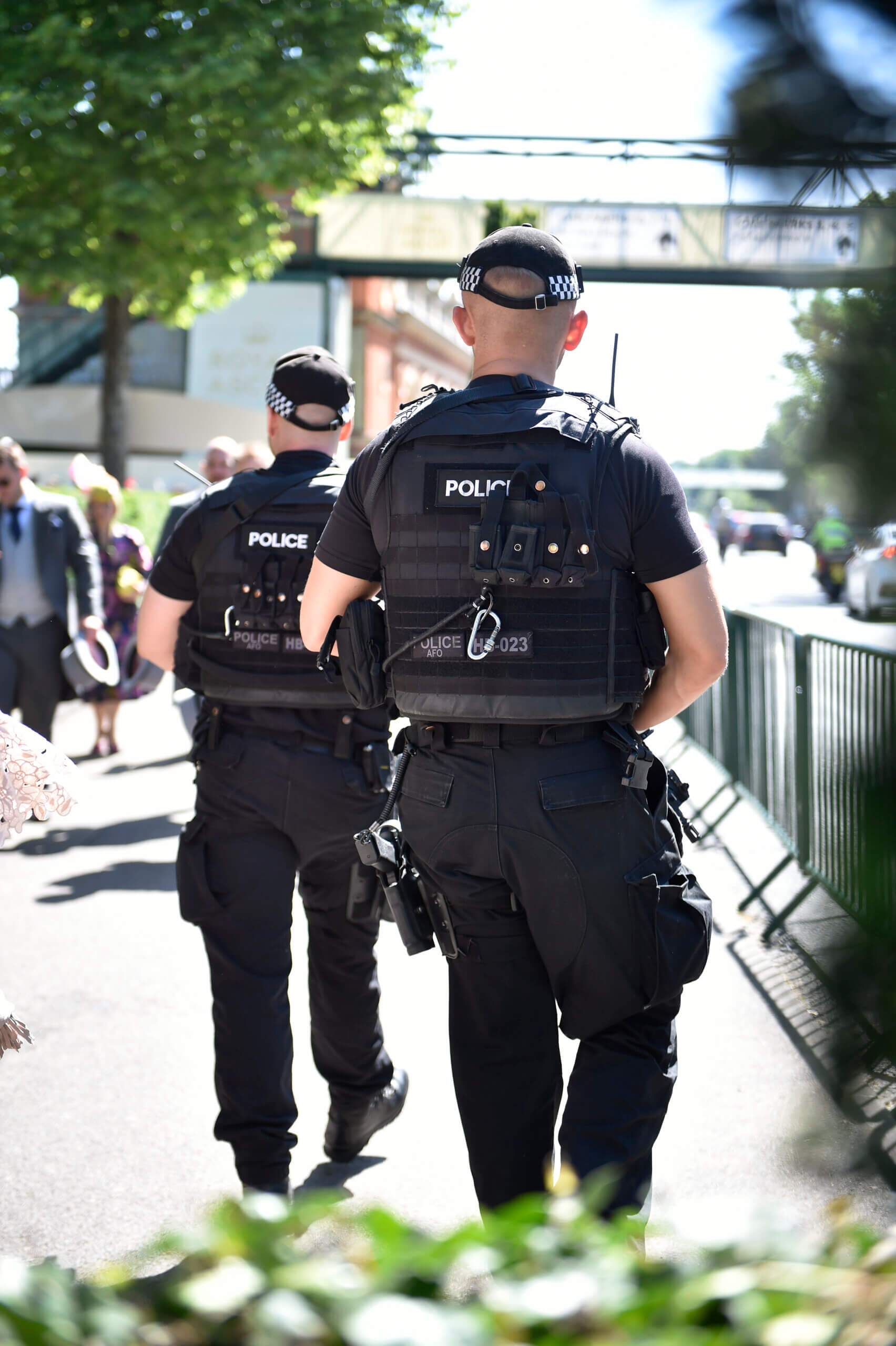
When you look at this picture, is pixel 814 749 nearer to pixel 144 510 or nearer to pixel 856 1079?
pixel 856 1079

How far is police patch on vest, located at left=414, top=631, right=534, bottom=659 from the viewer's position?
105 inches

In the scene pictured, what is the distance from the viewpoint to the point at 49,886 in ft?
22.0

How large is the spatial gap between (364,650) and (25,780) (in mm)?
757

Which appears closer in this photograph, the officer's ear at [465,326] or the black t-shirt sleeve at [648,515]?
the black t-shirt sleeve at [648,515]

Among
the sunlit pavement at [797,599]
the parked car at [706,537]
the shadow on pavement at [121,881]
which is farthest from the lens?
the shadow on pavement at [121,881]

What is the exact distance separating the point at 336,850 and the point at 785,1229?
2.50 meters

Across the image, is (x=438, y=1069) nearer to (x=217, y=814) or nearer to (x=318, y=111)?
(x=217, y=814)

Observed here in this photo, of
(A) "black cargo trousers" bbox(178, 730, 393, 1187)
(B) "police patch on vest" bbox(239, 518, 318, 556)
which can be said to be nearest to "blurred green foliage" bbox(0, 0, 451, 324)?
(B) "police patch on vest" bbox(239, 518, 318, 556)

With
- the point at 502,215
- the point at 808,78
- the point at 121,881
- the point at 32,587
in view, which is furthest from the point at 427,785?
the point at 502,215

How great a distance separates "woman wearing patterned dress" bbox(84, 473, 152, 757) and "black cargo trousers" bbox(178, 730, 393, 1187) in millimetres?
6666

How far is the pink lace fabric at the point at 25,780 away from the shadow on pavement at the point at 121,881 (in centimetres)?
362

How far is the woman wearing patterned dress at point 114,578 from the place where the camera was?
400 inches

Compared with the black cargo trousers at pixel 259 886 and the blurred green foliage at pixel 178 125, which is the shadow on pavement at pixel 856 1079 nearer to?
the black cargo trousers at pixel 259 886

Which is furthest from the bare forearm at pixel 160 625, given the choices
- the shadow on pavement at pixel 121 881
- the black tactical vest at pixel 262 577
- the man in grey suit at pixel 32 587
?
the man in grey suit at pixel 32 587
